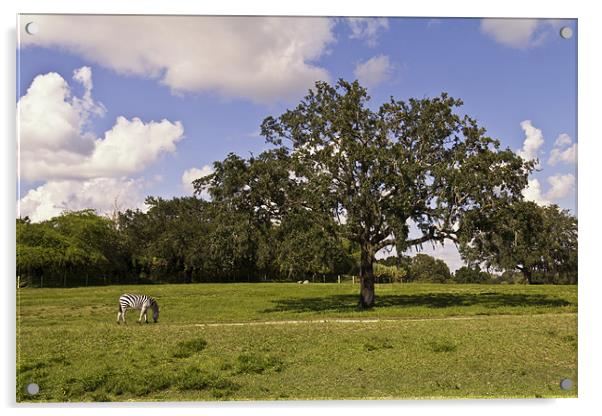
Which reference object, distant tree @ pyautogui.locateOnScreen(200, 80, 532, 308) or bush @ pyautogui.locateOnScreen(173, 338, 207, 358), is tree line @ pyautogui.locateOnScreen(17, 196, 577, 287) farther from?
bush @ pyautogui.locateOnScreen(173, 338, 207, 358)

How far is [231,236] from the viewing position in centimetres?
1554

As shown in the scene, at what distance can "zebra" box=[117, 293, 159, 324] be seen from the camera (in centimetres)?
1334

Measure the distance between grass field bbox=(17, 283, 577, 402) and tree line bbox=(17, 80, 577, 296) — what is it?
1.81 meters

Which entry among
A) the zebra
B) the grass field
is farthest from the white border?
the zebra

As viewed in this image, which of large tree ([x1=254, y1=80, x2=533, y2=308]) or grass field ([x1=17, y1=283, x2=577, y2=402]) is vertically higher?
large tree ([x1=254, y1=80, x2=533, y2=308])

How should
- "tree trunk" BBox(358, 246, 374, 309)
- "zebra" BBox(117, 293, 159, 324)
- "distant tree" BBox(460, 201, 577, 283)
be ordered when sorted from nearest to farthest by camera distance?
"zebra" BBox(117, 293, 159, 324) → "distant tree" BBox(460, 201, 577, 283) → "tree trunk" BBox(358, 246, 374, 309)

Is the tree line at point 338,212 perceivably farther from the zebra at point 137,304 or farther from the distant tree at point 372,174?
the zebra at point 137,304

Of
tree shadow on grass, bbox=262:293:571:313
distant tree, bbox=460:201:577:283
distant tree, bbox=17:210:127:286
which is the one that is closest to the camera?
distant tree, bbox=17:210:127:286

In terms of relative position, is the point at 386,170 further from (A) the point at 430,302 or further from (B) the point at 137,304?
(B) the point at 137,304

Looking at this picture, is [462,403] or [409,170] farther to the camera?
[409,170]

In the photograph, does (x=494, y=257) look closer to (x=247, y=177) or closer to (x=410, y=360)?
(x=410, y=360)

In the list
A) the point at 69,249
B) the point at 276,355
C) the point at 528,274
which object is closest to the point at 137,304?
the point at 69,249

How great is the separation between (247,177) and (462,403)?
28.4 ft
